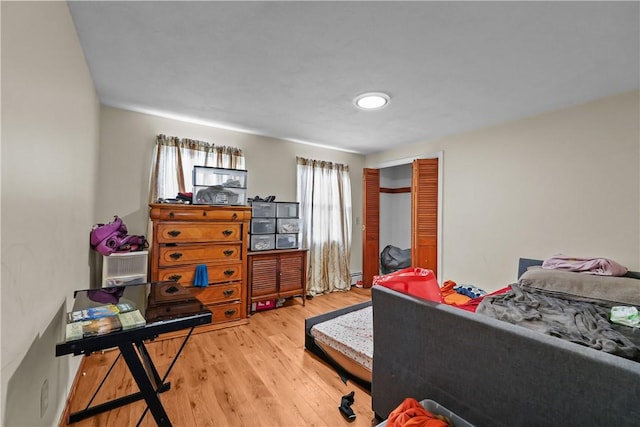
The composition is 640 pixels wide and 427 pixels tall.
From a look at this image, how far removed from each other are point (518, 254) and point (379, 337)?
2448mm

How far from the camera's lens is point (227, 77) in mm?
2273

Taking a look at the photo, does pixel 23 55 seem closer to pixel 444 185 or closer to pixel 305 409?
pixel 305 409

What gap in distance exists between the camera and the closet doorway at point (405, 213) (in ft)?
13.0

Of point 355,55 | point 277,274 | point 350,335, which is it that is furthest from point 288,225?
point 355,55

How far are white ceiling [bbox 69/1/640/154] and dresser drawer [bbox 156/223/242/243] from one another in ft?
4.18

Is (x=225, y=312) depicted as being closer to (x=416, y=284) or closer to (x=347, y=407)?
(x=347, y=407)

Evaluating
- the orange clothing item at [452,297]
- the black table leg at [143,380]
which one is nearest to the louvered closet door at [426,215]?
the orange clothing item at [452,297]

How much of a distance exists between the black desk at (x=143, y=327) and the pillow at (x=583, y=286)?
269 centimetres

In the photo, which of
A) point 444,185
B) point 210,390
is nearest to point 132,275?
point 210,390

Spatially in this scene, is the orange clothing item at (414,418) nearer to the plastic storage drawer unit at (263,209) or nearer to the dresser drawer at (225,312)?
the dresser drawer at (225,312)

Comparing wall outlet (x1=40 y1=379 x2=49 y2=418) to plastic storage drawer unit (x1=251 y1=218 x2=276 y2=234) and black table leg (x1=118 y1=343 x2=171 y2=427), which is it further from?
plastic storage drawer unit (x1=251 y1=218 x2=276 y2=234)

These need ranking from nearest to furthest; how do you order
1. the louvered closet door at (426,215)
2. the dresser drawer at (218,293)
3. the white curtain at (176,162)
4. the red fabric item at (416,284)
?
the red fabric item at (416,284), the dresser drawer at (218,293), the white curtain at (176,162), the louvered closet door at (426,215)

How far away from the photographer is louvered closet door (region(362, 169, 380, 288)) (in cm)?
477

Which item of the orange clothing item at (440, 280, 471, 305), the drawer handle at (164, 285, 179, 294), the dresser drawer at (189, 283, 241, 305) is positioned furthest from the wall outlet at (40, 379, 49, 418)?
the orange clothing item at (440, 280, 471, 305)
